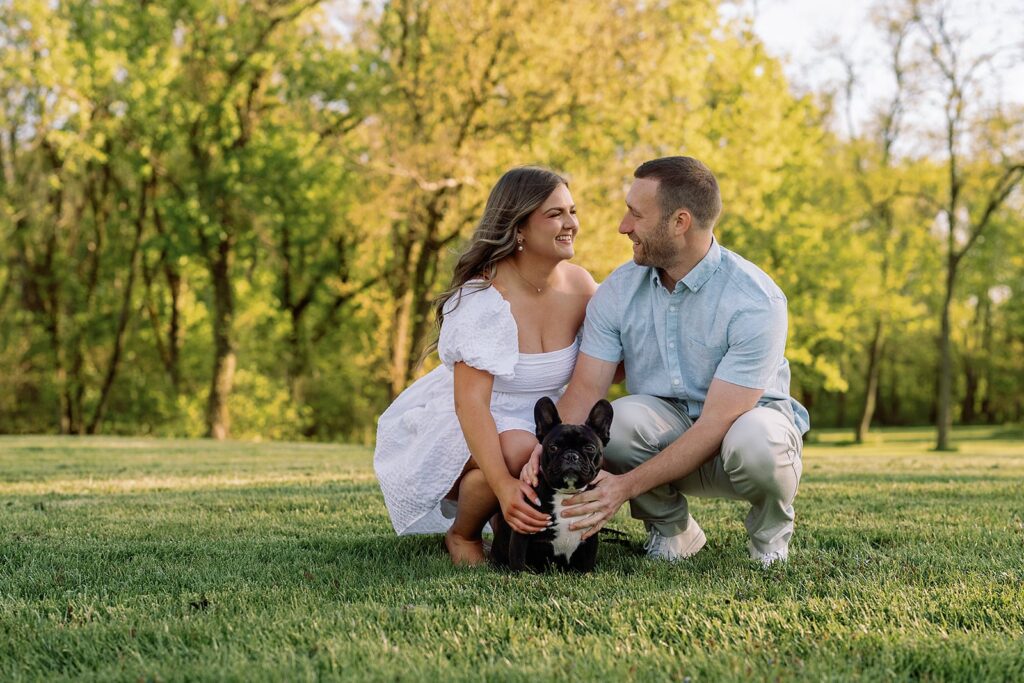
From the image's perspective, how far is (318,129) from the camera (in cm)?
2070

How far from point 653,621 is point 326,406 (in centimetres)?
2685

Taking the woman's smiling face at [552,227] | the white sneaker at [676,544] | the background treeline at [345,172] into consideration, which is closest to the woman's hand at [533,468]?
the white sneaker at [676,544]

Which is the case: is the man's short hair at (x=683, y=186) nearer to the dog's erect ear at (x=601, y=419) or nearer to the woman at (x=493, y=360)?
the woman at (x=493, y=360)

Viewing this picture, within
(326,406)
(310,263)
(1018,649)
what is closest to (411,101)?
(310,263)

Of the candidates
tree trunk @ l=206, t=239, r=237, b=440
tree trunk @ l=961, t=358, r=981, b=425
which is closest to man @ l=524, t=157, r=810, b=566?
tree trunk @ l=206, t=239, r=237, b=440

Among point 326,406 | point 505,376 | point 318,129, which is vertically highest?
point 318,129

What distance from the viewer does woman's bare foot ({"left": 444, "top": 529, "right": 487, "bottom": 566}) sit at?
4188 millimetres

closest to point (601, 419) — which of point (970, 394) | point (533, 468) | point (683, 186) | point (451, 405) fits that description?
point (533, 468)

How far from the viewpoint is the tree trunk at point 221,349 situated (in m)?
22.2

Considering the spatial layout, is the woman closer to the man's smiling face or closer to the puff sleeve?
the puff sleeve

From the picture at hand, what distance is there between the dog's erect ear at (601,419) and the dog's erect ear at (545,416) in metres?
0.16

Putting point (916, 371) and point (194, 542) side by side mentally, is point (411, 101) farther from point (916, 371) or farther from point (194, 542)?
point (916, 371)

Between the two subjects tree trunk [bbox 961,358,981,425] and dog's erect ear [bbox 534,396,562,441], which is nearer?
dog's erect ear [bbox 534,396,562,441]

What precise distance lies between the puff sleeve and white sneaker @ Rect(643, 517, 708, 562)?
1.11m
